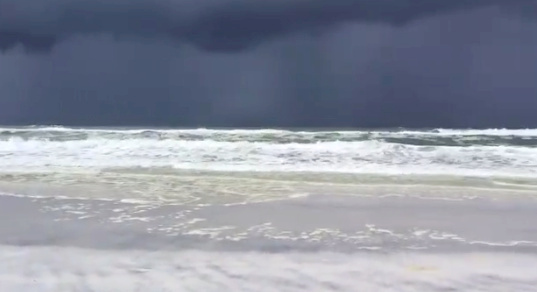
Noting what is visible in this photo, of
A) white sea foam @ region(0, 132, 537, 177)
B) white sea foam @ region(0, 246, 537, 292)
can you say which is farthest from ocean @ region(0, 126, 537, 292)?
white sea foam @ region(0, 132, 537, 177)

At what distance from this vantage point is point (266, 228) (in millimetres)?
6102

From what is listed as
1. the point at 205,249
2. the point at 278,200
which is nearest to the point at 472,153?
the point at 278,200

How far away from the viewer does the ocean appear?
4145mm

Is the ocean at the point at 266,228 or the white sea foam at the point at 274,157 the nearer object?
the ocean at the point at 266,228

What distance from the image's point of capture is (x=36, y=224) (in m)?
6.19

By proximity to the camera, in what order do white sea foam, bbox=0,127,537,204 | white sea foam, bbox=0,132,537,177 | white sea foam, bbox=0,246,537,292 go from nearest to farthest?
white sea foam, bbox=0,246,537,292 < white sea foam, bbox=0,127,537,204 < white sea foam, bbox=0,132,537,177

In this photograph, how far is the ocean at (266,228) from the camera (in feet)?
13.6

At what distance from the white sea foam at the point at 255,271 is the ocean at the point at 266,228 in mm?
15

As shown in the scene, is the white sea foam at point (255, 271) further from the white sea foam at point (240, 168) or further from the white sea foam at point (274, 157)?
the white sea foam at point (274, 157)

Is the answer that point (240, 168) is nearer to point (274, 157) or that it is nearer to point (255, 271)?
point (274, 157)

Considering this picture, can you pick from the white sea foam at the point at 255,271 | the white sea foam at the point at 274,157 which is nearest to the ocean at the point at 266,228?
the white sea foam at the point at 255,271

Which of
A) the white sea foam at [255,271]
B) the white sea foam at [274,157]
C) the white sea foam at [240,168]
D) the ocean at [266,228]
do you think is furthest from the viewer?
the white sea foam at [274,157]

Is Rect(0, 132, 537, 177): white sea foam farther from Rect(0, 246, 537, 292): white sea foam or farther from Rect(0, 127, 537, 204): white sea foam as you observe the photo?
Rect(0, 246, 537, 292): white sea foam

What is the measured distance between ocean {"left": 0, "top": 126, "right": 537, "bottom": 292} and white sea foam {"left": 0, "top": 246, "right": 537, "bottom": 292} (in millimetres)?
15
